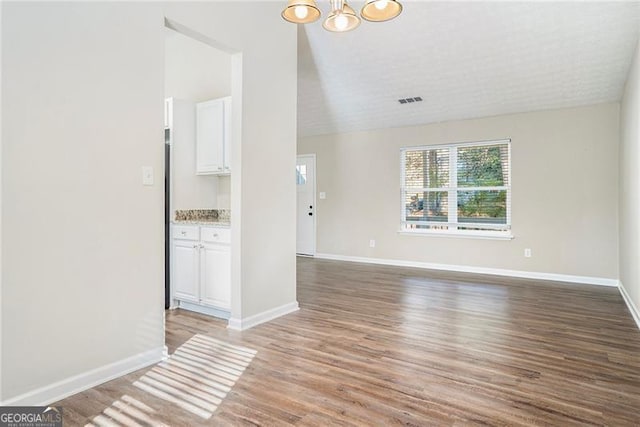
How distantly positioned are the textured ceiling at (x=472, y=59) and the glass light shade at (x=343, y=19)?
161 cm

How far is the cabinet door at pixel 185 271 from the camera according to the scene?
363 centimetres

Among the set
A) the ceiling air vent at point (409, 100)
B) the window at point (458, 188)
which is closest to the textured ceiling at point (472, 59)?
the ceiling air vent at point (409, 100)

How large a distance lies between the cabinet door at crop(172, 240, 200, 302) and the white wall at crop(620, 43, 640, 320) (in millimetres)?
3755

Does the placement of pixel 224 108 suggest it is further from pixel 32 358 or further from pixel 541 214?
pixel 541 214

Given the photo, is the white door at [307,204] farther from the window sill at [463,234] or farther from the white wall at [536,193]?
the window sill at [463,234]

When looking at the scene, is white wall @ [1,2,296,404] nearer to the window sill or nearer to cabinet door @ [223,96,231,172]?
cabinet door @ [223,96,231,172]

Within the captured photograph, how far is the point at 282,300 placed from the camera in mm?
3619

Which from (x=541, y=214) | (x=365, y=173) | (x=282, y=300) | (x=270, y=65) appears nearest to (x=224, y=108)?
(x=270, y=65)

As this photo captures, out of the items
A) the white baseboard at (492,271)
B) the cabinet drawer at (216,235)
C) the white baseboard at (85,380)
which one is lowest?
the white baseboard at (85,380)

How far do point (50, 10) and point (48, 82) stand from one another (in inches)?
14.1

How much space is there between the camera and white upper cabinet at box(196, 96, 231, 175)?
153 inches

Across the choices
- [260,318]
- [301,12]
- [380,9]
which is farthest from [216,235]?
[380,9]

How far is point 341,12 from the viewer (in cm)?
240

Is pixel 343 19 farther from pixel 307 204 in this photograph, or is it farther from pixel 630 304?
pixel 307 204
